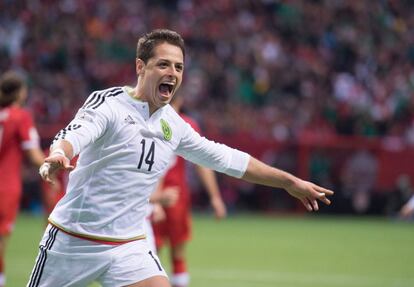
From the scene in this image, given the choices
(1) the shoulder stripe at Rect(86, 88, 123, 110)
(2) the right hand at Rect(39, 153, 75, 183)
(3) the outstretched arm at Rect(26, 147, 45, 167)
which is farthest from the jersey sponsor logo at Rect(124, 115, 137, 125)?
(3) the outstretched arm at Rect(26, 147, 45, 167)

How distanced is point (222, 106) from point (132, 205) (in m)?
18.6

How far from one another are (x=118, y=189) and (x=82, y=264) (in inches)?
21.0

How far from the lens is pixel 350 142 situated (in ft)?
75.1

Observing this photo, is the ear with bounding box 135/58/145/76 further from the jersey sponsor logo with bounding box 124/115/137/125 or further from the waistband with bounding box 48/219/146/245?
the waistband with bounding box 48/219/146/245

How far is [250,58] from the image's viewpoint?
2606cm

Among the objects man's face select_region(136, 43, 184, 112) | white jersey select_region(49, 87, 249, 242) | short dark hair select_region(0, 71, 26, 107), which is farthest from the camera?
short dark hair select_region(0, 71, 26, 107)

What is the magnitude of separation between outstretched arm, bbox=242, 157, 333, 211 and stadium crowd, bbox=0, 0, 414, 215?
653 inches

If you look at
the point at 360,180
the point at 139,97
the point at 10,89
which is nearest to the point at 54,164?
the point at 139,97

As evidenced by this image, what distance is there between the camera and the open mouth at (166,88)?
5.58 metres

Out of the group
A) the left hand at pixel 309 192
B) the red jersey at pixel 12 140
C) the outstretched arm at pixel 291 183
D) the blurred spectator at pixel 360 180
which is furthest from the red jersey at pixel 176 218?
the blurred spectator at pixel 360 180

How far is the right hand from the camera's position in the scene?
4559mm

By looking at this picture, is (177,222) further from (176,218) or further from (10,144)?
(10,144)

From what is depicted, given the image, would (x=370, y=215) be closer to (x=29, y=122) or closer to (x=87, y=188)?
(x=29, y=122)

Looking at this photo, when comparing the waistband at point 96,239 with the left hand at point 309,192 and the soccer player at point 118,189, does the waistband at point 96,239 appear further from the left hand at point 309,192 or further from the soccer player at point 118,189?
the left hand at point 309,192
